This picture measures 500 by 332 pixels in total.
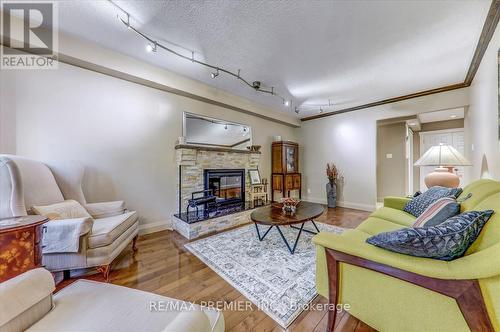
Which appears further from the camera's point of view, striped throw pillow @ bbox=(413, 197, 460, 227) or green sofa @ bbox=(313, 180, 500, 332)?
striped throw pillow @ bbox=(413, 197, 460, 227)

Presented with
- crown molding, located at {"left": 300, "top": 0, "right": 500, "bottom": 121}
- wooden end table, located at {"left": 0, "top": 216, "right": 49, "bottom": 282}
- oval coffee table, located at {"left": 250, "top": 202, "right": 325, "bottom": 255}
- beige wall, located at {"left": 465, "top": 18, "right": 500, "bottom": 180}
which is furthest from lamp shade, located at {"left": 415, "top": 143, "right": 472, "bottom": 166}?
wooden end table, located at {"left": 0, "top": 216, "right": 49, "bottom": 282}

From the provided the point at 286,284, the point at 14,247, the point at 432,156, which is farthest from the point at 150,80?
the point at 432,156

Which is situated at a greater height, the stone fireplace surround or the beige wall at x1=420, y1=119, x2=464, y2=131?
the beige wall at x1=420, y1=119, x2=464, y2=131

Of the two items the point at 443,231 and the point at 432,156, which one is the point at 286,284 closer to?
the point at 443,231

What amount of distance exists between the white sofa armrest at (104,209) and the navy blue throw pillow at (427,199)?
3550 mm

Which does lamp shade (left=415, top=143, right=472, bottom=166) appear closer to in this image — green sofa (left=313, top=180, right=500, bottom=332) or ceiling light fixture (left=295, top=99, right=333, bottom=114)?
green sofa (left=313, top=180, right=500, bottom=332)

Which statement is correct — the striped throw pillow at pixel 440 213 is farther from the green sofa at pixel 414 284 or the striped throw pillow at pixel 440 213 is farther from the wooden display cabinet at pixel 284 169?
the wooden display cabinet at pixel 284 169

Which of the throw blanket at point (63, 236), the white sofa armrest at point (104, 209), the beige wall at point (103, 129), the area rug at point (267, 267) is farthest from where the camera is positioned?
the white sofa armrest at point (104, 209)

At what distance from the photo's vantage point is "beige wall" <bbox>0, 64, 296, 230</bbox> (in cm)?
222

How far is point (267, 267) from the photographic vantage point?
6.64 feet

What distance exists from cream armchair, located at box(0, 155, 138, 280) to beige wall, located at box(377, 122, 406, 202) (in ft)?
19.7

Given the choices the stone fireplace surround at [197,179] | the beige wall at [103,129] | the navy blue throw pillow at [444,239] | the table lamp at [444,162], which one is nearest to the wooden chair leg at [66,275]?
the beige wall at [103,129]

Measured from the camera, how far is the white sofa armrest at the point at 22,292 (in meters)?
0.69

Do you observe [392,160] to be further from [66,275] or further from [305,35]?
[66,275]
